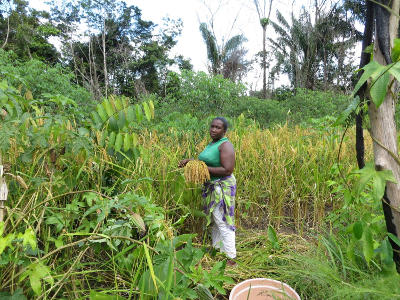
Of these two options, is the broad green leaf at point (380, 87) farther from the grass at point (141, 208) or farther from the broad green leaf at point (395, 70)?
the grass at point (141, 208)

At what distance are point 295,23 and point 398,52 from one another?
18.0 meters

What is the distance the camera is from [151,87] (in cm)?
1839

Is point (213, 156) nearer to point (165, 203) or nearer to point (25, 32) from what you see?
point (165, 203)

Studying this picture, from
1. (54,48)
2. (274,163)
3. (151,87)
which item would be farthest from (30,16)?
(274,163)

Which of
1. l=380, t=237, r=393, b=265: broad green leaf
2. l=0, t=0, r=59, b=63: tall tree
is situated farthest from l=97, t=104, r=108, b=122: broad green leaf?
l=0, t=0, r=59, b=63: tall tree

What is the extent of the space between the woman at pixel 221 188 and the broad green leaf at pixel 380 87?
4.69ft

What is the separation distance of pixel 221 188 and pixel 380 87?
1557mm

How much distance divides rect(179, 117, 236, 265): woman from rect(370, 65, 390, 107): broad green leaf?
1.43 m

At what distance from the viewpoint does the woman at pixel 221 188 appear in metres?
2.21

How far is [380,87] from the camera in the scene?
2.68 feet

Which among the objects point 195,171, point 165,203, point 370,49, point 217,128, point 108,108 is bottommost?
point 165,203

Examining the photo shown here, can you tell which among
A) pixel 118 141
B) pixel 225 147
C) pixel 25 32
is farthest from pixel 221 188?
pixel 25 32

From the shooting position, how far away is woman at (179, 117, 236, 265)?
2211 mm

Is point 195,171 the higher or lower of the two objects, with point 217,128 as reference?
lower
